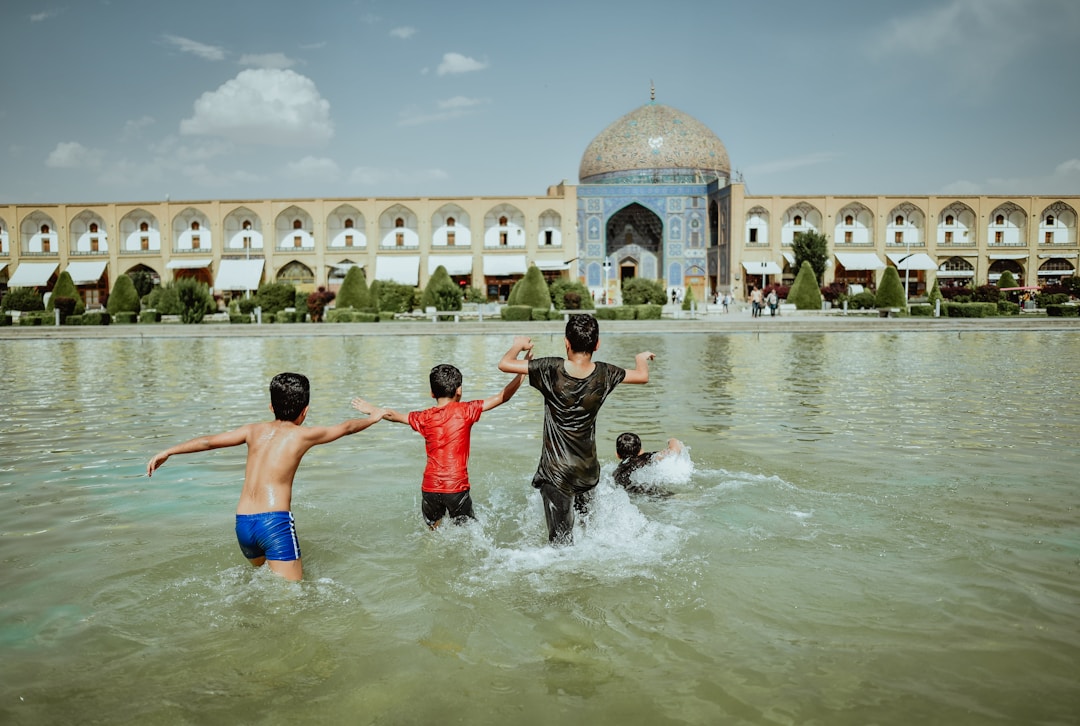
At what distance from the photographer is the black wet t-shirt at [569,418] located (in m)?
3.00

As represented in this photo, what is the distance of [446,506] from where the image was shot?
3.26m

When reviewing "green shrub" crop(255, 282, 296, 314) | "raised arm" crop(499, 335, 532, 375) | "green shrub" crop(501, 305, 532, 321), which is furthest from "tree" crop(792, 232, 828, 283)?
"raised arm" crop(499, 335, 532, 375)

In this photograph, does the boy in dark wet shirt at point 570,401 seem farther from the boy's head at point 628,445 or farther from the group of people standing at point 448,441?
the boy's head at point 628,445

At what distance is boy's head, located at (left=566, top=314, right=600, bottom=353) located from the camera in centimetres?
293

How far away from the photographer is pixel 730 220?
3344 cm

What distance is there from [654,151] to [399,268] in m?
12.1

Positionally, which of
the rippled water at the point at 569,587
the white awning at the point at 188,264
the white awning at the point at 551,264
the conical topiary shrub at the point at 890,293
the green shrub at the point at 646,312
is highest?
the white awning at the point at 188,264

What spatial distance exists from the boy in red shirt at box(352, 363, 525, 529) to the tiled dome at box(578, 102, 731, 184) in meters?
33.2

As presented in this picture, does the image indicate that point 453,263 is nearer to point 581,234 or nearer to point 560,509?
point 581,234

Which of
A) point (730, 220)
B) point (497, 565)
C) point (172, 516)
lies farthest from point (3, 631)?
point (730, 220)

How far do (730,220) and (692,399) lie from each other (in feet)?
89.3

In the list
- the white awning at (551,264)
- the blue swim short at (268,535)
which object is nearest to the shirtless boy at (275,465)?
the blue swim short at (268,535)

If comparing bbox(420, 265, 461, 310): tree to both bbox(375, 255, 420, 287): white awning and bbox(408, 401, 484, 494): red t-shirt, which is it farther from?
bbox(408, 401, 484, 494): red t-shirt

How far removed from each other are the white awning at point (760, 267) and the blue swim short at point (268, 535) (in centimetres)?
3096
